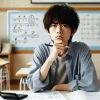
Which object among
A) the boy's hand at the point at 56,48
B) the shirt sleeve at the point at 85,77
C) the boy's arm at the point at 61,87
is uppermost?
the boy's hand at the point at 56,48

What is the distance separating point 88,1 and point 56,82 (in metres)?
3.49

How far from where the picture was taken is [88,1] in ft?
14.3

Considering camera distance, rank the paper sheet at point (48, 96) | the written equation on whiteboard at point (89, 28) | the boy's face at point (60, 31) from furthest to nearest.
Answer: the written equation on whiteboard at point (89, 28), the boy's face at point (60, 31), the paper sheet at point (48, 96)

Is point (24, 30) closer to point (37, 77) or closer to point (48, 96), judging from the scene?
point (37, 77)

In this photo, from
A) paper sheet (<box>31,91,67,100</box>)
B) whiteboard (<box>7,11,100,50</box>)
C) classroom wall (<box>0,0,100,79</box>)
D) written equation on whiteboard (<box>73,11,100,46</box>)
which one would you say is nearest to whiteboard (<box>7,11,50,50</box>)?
whiteboard (<box>7,11,100,50</box>)

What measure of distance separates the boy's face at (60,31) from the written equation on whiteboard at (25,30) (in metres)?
3.27

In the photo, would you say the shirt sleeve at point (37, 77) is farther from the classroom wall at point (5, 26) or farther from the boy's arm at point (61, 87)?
the classroom wall at point (5, 26)

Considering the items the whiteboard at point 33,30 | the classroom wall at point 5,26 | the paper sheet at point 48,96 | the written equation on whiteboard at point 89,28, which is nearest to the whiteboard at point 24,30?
the whiteboard at point 33,30

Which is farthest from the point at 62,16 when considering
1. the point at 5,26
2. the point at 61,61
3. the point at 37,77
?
the point at 5,26

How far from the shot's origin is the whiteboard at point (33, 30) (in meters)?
4.41

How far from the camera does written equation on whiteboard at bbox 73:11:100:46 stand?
173 inches

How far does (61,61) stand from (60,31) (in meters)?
0.23

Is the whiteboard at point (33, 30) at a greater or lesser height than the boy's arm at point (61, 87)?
greater

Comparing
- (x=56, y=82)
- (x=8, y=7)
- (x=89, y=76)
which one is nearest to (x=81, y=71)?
(x=89, y=76)
